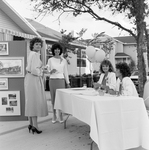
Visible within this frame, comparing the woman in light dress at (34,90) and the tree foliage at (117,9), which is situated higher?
the tree foliage at (117,9)

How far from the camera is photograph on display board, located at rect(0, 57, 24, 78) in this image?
5594 mm

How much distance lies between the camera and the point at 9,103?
565 cm


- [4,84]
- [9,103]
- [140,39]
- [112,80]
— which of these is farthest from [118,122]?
[140,39]

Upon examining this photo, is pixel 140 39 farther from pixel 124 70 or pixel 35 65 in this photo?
pixel 35 65

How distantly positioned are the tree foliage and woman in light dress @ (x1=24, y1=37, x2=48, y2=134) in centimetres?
324

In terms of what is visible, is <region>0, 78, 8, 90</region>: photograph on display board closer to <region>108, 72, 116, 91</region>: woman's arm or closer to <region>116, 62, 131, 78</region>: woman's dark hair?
<region>108, 72, 116, 91</region>: woman's arm

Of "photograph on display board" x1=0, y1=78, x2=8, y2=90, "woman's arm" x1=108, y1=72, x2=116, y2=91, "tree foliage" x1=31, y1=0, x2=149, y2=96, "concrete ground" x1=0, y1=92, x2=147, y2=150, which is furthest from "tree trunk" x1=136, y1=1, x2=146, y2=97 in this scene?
"photograph on display board" x1=0, y1=78, x2=8, y2=90

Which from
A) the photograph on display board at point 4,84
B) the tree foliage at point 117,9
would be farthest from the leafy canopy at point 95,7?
the photograph on display board at point 4,84

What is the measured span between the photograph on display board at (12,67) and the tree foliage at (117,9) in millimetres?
2365

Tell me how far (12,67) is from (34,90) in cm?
148

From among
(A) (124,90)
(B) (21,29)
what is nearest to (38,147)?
(A) (124,90)

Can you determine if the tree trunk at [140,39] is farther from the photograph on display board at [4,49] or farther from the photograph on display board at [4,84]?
the photograph on display board at [4,84]

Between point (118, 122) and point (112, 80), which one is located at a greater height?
point (112, 80)

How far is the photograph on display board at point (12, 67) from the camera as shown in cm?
559
